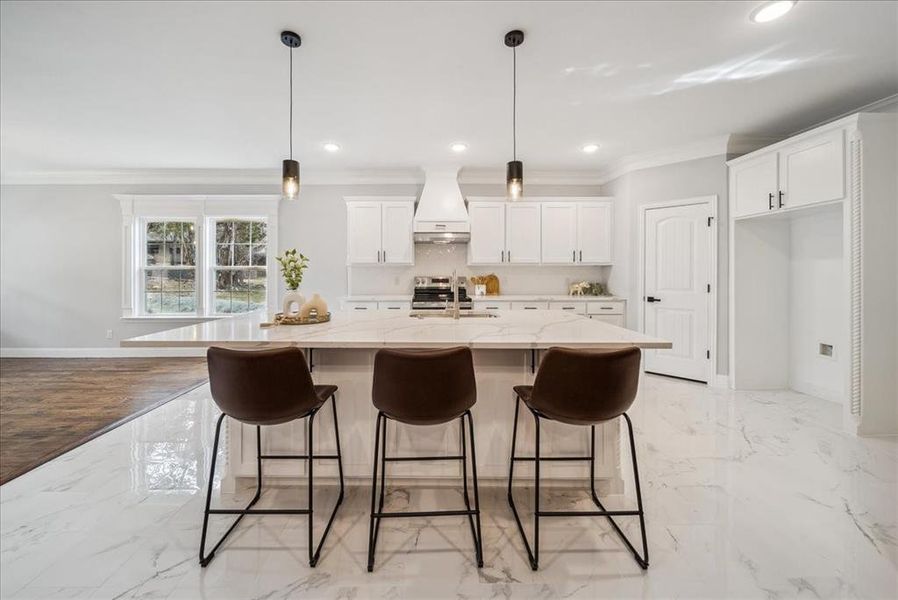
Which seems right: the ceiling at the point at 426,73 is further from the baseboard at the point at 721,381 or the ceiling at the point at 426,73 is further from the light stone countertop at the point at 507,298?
the baseboard at the point at 721,381

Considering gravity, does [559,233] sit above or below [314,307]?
above

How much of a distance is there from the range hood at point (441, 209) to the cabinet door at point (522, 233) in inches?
22.0

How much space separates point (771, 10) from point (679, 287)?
2736 millimetres

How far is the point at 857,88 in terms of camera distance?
9.60ft

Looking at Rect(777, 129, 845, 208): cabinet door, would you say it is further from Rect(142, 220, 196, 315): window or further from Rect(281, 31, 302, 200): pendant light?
Rect(142, 220, 196, 315): window

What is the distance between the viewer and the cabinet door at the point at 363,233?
486 centimetres

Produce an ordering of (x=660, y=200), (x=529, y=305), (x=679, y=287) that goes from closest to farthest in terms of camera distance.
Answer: (x=679, y=287) → (x=660, y=200) → (x=529, y=305)

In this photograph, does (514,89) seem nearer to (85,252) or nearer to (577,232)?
A: (577,232)

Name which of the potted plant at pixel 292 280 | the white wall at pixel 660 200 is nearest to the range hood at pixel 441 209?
the white wall at pixel 660 200

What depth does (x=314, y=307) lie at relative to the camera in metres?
2.27

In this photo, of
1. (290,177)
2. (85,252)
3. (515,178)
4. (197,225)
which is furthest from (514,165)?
(85,252)

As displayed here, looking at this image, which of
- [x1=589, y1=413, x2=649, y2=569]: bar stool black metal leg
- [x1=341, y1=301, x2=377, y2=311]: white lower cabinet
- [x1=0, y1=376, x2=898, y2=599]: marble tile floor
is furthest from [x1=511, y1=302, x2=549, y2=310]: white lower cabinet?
[x1=589, y1=413, x2=649, y2=569]: bar stool black metal leg

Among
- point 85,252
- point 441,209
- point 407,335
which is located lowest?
point 407,335

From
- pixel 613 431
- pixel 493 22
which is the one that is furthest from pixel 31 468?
pixel 493 22
